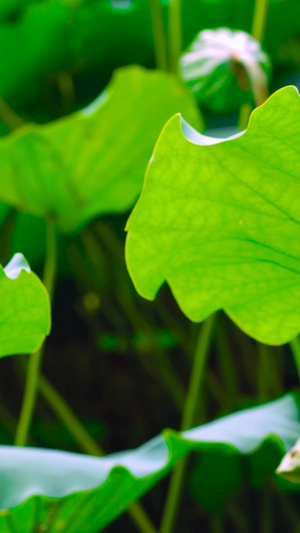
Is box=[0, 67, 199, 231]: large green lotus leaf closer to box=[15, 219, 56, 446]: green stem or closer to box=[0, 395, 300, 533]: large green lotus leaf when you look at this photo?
box=[15, 219, 56, 446]: green stem

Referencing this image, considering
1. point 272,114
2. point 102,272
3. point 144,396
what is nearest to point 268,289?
point 272,114

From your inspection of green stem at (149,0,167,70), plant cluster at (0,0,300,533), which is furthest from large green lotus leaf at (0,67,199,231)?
green stem at (149,0,167,70)

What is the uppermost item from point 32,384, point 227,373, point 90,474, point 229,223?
point 229,223

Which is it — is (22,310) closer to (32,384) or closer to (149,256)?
(149,256)

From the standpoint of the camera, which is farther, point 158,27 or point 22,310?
point 158,27

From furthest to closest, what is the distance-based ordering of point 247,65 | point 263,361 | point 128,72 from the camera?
point 263,361, point 128,72, point 247,65

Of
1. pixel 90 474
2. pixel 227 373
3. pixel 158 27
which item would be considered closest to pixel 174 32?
pixel 158 27

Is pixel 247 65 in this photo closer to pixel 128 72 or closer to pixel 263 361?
pixel 128 72
